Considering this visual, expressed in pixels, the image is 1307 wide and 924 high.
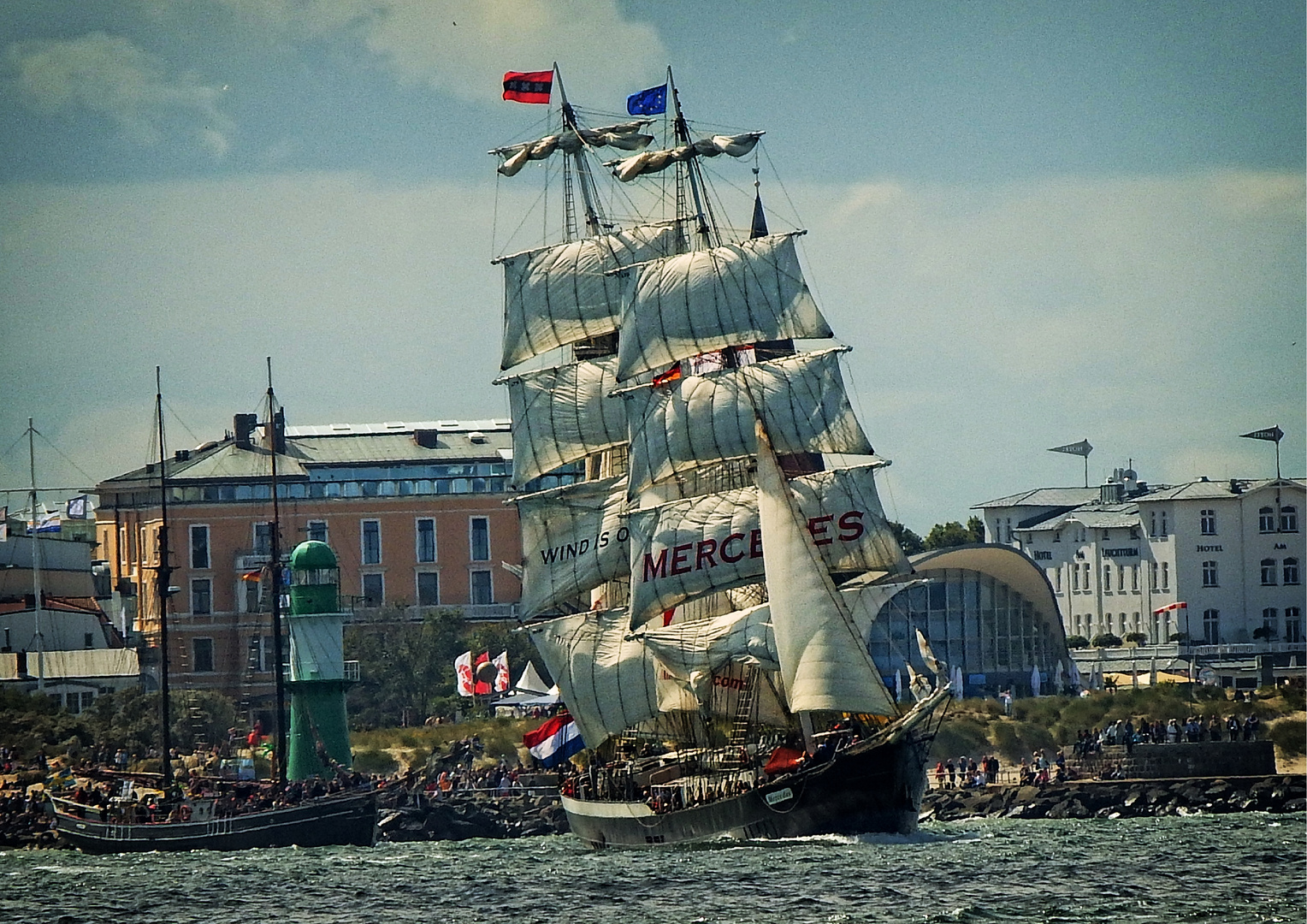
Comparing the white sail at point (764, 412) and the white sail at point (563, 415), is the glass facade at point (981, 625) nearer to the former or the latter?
the white sail at point (563, 415)

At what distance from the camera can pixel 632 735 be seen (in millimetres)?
85562

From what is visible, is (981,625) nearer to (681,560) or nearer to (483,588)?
(483,588)

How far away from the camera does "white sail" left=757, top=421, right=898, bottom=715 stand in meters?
74.6

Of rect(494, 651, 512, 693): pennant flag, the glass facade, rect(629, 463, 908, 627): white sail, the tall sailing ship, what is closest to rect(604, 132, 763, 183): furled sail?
the tall sailing ship

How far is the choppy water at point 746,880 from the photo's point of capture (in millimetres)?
58719

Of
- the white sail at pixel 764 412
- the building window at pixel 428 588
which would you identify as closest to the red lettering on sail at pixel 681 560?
the white sail at pixel 764 412

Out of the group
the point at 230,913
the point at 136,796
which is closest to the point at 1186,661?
the point at 136,796

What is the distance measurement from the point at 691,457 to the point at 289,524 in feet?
183

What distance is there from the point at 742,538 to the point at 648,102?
48.1ft

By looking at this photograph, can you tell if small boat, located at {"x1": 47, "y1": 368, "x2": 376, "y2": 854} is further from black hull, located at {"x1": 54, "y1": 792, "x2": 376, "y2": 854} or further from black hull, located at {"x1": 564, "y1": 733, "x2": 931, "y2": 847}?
black hull, located at {"x1": 564, "y1": 733, "x2": 931, "y2": 847}

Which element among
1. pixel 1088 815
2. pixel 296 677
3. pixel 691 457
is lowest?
pixel 1088 815

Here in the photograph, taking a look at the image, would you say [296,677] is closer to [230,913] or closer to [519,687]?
[519,687]

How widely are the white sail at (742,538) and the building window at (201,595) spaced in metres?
56.9

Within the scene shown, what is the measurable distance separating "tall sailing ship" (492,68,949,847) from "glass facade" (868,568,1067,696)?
102ft
